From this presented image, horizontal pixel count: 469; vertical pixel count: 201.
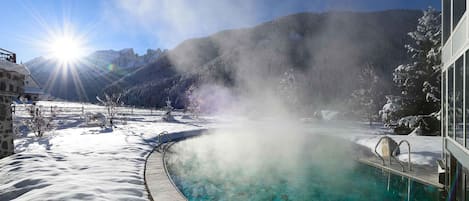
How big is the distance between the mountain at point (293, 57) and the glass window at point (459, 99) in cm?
4063

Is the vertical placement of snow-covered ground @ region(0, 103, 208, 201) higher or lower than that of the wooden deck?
higher

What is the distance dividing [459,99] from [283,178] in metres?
4.51

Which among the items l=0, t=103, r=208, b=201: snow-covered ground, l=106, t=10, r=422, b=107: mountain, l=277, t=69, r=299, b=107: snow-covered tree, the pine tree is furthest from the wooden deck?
l=106, t=10, r=422, b=107: mountain

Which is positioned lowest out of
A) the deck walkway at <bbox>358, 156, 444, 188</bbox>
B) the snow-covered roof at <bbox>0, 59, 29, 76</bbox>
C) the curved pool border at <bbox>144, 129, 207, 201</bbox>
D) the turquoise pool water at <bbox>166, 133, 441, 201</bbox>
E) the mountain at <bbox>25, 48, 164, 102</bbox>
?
the turquoise pool water at <bbox>166, 133, 441, 201</bbox>

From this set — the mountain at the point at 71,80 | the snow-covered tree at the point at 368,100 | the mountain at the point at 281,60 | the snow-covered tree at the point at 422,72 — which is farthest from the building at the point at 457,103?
the mountain at the point at 71,80

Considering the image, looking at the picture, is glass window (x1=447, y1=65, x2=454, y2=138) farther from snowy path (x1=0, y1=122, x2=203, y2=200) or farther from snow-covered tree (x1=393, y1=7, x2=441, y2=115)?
snow-covered tree (x1=393, y1=7, x2=441, y2=115)

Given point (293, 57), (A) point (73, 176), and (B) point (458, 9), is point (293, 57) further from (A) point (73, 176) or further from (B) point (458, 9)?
(A) point (73, 176)

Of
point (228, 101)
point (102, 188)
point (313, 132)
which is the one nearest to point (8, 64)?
point (102, 188)

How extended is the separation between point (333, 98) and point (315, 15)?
183ft

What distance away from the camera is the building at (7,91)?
6.59m

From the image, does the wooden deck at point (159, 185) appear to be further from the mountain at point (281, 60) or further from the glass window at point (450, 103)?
the mountain at point (281, 60)

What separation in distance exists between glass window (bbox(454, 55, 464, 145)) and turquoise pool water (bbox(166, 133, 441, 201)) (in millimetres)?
1810

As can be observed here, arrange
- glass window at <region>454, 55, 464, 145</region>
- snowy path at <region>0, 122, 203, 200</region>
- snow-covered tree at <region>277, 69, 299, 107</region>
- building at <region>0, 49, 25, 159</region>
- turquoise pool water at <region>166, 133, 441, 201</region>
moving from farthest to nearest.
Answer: snow-covered tree at <region>277, 69, 299, 107</region>, building at <region>0, 49, 25, 159</region>, turquoise pool water at <region>166, 133, 441, 201</region>, glass window at <region>454, 55, 464, 145</region>, snowy path at <region>0, 122, 203, 200</region>

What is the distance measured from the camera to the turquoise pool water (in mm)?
5941
